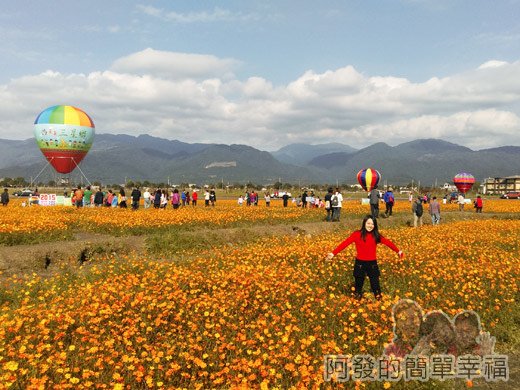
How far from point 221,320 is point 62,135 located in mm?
49140

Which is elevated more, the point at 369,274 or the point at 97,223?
the point at 97,223

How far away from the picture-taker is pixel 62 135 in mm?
49500

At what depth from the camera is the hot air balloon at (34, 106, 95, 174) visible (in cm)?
4953

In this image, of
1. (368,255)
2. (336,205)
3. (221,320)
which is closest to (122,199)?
(336,205)

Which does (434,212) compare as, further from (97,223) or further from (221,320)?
(221,320)

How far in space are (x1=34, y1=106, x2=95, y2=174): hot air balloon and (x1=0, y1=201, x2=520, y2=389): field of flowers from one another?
42.4 metres

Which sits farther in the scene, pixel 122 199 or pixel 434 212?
pixel 122 199

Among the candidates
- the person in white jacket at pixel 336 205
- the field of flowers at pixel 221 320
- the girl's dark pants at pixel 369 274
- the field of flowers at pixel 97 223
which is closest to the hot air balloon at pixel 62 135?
the field of flowers at pixel 97 223

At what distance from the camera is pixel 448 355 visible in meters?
6.73

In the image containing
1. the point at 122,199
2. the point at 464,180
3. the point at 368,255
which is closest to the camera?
the point at 368,255

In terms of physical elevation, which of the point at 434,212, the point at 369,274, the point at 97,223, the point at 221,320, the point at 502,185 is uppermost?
the point at 502,185

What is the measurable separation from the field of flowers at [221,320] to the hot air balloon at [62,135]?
139 ft

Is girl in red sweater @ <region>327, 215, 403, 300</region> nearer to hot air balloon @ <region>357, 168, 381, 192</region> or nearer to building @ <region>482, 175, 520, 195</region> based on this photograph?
hot air balloon @ <region>357, 168, 381, 192</region>

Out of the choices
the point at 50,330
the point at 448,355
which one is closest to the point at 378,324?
the point at 448,355
